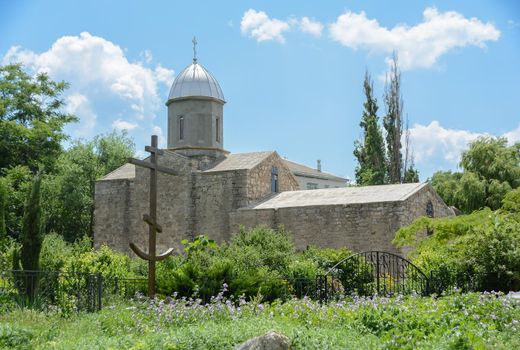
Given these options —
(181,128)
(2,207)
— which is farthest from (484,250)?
(2,207)

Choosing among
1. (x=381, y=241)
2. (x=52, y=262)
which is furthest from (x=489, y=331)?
(x=381, y=241)

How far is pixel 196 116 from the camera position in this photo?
30109mm

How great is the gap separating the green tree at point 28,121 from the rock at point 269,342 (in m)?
28.6

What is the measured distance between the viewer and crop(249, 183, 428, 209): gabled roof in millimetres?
24781

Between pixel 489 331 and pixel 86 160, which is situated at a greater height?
pixel 86 160

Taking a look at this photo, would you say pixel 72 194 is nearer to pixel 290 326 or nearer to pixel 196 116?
pixel 196 116

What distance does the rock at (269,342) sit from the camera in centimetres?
699

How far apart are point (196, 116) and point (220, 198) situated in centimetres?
458

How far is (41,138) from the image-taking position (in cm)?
3456

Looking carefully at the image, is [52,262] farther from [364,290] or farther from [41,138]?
[41,138]

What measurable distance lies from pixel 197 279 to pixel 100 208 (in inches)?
786

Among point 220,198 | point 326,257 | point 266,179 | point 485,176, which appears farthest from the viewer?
point 485,176

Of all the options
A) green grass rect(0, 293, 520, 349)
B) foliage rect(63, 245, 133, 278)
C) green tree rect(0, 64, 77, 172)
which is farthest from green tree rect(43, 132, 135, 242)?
green grass rect(0, 293, 520, 349)

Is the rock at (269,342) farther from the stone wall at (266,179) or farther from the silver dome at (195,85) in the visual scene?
the silver dome at (195,85)
